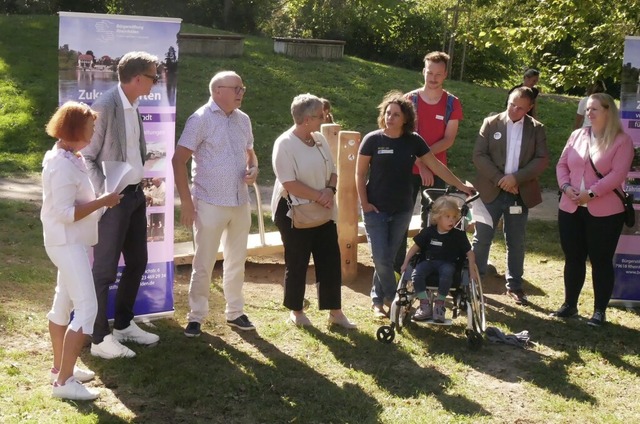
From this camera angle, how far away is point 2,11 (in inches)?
1025

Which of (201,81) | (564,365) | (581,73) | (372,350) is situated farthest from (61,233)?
(201,81)

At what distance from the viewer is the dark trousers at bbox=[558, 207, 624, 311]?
706 cm

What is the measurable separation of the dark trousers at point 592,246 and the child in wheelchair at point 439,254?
3.88ft

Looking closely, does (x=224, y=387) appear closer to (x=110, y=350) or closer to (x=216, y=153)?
(x=110, y=350)

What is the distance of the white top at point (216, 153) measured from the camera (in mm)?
6062

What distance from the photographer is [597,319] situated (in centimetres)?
714

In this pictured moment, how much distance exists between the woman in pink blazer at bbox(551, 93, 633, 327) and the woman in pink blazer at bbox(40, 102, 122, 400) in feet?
12.9

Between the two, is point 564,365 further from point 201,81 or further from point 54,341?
point 201,81

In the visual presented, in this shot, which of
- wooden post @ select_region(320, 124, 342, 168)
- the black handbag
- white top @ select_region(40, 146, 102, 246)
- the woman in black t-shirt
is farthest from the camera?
wooden post @ select_region(320, 124, 342, 168)

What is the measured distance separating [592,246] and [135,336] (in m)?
3.76

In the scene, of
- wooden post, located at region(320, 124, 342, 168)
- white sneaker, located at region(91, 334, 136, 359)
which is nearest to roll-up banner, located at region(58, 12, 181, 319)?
white sneaker, located at region(91, 334, 136, 359)

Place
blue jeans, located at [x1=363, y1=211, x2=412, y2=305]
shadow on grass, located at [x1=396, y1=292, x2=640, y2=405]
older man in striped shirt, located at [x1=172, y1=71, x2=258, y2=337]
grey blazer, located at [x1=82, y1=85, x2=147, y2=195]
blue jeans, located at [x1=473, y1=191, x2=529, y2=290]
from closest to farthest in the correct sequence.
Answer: grey blazer, located at [x1=82, y1=85, x2=147, y2=195] → shadow on grass, located at [x1=396, y1=292, x2=640, y2=405] → older man in striped shirt, located at [x1=172, y1=71, x2=258, y2=337] → blue jeans, located at [x1=363, y1=211, x2=412, y2=305] → blue jeans, located at [x1=473, y1=191, x2=529, y2=290]

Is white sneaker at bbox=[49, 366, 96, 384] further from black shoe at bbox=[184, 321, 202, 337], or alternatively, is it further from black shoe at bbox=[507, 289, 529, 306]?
black shoe at bbox=[507, 289, 529, 306]

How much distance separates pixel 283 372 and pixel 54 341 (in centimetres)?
154
